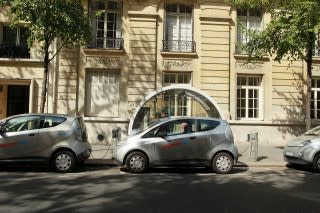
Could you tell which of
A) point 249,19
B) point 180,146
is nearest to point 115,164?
point 180,146

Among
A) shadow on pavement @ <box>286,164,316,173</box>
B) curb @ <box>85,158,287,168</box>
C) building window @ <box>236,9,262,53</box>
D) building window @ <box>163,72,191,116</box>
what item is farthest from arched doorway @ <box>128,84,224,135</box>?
shadow on pavement @ <box>286,164,316,173</box>

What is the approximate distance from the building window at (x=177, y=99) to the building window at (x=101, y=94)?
92.8 inches

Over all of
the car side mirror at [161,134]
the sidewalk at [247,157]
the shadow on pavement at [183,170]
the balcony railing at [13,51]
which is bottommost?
the shadow on pavement at [183,170]

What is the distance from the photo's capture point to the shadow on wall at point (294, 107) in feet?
64.9

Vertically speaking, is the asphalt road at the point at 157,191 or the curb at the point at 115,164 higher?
the curb at the point at 115,164

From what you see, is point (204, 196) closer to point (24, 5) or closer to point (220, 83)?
point (24, 5)

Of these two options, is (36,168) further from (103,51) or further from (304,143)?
(304,143)

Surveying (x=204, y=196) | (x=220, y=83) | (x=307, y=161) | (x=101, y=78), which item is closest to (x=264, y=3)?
(x=220, y=83)

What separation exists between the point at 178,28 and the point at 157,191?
41.3ft

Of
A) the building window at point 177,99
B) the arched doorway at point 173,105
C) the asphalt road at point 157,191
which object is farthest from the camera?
the building window at point 177,99

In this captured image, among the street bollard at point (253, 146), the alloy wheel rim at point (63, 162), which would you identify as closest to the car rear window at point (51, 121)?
the alloy wheel rim at point (63, 162)

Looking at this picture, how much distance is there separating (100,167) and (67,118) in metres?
2.14

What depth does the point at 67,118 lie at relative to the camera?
12.1 m

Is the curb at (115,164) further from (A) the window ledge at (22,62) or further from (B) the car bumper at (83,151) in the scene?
(A) the window ledge at (22,62)
